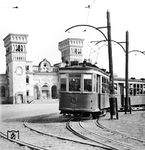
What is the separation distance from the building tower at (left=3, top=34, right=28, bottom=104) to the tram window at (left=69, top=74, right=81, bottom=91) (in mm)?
52517

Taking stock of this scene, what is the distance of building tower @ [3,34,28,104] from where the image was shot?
225 ft

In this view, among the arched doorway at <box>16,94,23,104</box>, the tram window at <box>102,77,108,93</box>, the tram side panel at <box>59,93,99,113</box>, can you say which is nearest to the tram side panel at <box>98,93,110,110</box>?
the tram window at <box>102,77,108,93</box>

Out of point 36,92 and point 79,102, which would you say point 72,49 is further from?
point 79,102

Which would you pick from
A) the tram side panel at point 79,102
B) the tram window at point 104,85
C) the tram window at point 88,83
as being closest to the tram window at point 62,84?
the tram side panel at point 79,102

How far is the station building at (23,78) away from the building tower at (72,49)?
6621 millimetres

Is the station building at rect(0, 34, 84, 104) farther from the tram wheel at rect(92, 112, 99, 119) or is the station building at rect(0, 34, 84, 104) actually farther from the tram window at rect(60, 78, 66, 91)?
the tram window at rect(60, 78, 66, 91)

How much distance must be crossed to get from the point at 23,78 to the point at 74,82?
55176mm

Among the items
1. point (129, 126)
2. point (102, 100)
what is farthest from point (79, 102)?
point (129, 126)

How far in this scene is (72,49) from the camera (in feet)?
270

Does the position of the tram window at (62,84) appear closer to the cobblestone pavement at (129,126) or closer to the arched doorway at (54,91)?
the cobblestone pavement at (129,126)

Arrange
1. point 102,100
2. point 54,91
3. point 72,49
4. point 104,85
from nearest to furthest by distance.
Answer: point 102,100, point 104,85, point 54,91, point 72,49

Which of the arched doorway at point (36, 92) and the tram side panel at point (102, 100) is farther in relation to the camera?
the arched doorway at point (36, 92)

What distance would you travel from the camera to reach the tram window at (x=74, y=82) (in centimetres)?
1568

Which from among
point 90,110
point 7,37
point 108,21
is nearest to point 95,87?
point 90,110
